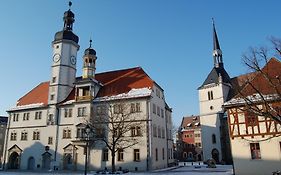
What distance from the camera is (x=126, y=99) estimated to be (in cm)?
3766

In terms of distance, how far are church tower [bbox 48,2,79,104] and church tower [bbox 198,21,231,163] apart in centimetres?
2939

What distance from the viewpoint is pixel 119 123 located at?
112ft

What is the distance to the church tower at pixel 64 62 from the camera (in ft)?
145

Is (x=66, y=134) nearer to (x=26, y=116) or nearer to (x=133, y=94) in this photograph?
(x=26, y=116)

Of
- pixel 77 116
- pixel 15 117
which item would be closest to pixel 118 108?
pixel 77 116

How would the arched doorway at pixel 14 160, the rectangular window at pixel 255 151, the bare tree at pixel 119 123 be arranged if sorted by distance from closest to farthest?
the rectangular window at pixel 255 151, the bare tree at pixel 119 123, the arched doorway at pixel 14 160

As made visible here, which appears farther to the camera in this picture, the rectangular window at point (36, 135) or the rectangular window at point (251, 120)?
the rectangular window at point (36, 135)

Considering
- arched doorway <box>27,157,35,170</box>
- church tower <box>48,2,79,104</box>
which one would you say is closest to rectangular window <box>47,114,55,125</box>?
church tower <box>48,2,79,104</box>

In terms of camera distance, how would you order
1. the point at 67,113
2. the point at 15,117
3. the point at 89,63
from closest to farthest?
the point at 67,113, the point at 89,63, the point at 15,117

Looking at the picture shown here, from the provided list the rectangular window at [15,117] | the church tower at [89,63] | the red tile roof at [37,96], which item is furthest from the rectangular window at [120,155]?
the rectangular window at [15,117]

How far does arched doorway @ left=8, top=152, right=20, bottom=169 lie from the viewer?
4450cm

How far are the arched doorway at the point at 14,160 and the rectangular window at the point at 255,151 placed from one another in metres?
37.8

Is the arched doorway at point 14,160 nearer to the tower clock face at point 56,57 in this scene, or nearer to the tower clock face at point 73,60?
the tower clock face at point 56,57

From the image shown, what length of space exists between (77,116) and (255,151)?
1024 inches
